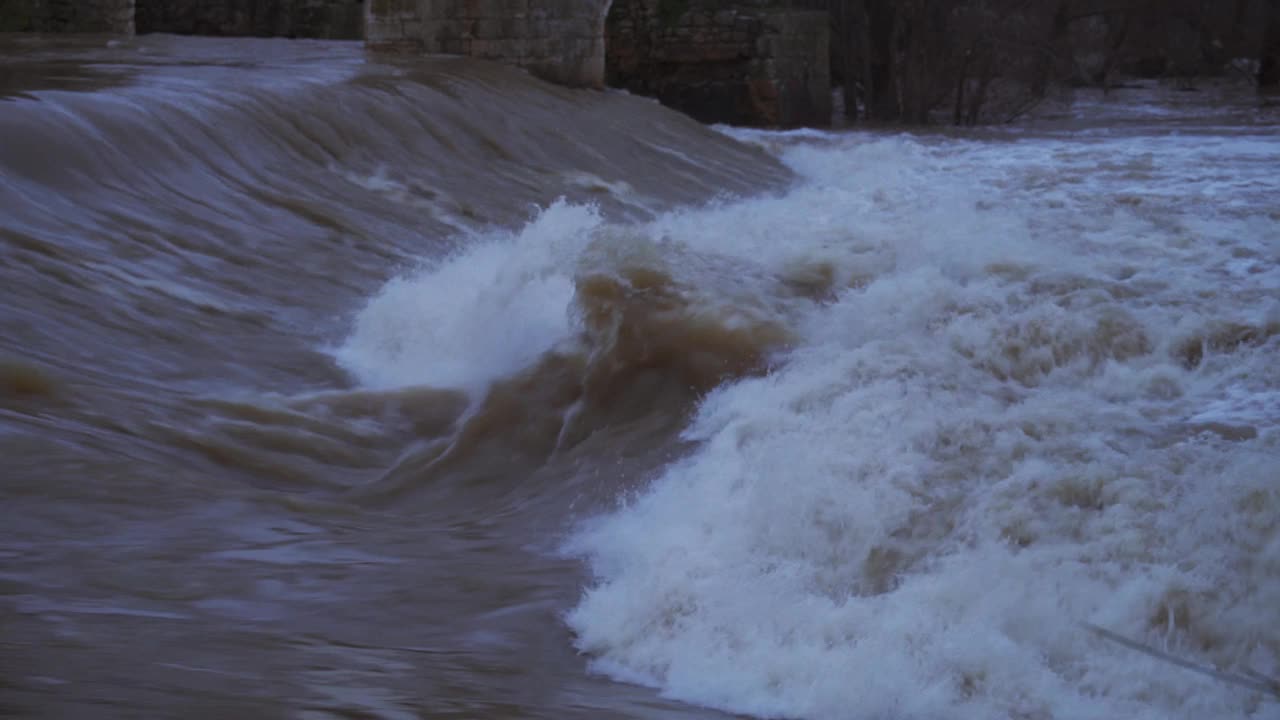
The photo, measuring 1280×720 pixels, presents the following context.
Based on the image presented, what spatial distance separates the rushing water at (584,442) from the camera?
277 centimetres

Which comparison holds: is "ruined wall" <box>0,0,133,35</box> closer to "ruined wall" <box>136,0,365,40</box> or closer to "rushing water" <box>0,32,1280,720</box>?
"ruined wall" <box>136,0,365,40</box>

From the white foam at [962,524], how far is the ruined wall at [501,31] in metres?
7.84

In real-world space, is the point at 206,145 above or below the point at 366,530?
above

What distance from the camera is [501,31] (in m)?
13.4

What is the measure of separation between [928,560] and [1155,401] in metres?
1.79

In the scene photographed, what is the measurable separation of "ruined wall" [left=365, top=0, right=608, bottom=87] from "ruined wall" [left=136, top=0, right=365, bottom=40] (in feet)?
23.8

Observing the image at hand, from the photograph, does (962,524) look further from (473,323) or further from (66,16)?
(66,16)

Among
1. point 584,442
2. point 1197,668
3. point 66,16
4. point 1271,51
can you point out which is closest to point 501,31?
point 66,16

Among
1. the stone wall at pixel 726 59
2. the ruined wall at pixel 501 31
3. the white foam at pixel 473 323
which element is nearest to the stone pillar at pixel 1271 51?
the stone wall at pixel 726 59

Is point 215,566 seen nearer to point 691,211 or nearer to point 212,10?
point 691,211

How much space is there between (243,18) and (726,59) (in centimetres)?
756

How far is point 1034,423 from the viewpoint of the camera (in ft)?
13.5

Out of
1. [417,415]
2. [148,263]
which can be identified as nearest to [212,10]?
[148,263]

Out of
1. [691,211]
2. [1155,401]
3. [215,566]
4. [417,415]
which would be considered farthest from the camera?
[691,211]
